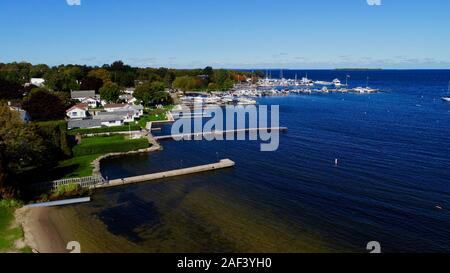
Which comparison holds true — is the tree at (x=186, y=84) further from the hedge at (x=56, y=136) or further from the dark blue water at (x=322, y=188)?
the hedge at (x=56, y=136)

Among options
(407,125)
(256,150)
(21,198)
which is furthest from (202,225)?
(407,125)

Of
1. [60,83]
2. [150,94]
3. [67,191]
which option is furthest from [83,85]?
[67,191]

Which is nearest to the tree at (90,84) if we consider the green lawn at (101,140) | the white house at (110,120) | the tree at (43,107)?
the white house at (110,120)

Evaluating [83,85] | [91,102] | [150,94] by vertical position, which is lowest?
[91,102]

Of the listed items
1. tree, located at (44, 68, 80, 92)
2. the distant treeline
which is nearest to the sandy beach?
the distant treeline

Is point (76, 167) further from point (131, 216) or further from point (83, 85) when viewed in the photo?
point (83, 85)

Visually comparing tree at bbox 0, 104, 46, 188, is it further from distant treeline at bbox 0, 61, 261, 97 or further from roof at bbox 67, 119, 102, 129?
distant treeline at bbox 0, 61, 261, 97
